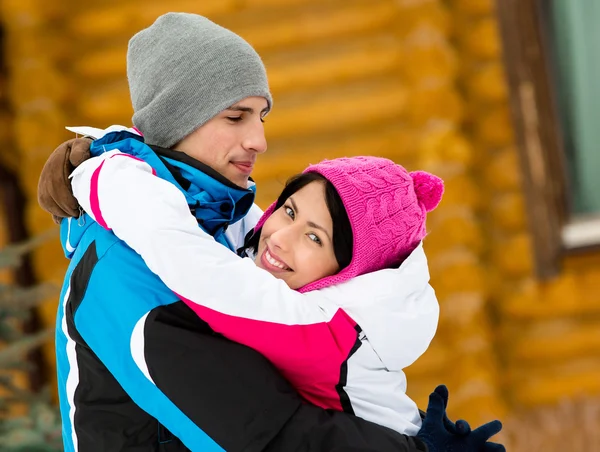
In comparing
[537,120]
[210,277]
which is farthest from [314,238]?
[537,120]

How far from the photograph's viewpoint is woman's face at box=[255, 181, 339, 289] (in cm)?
181

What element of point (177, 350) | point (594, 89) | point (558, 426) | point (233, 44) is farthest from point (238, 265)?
point (594, 89)

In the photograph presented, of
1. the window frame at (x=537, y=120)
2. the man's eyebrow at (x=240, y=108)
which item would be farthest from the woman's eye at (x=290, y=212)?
the window frame at (x=537, y=120)

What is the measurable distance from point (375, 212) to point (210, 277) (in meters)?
0.45

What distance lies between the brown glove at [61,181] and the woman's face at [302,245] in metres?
0.42

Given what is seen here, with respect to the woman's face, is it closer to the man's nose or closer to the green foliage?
the man's nose

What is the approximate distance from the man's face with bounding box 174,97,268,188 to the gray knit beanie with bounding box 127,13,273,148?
18mm

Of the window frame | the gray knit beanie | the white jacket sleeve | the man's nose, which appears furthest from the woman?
the window frame

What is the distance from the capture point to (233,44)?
2.00m

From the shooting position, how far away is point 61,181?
173cm

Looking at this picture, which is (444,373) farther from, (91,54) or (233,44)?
(233,44)

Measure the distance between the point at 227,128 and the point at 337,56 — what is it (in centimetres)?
322

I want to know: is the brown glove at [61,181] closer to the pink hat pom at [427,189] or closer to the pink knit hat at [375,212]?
the pink knit hat at [375,212]

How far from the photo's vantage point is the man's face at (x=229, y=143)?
1.87 m
